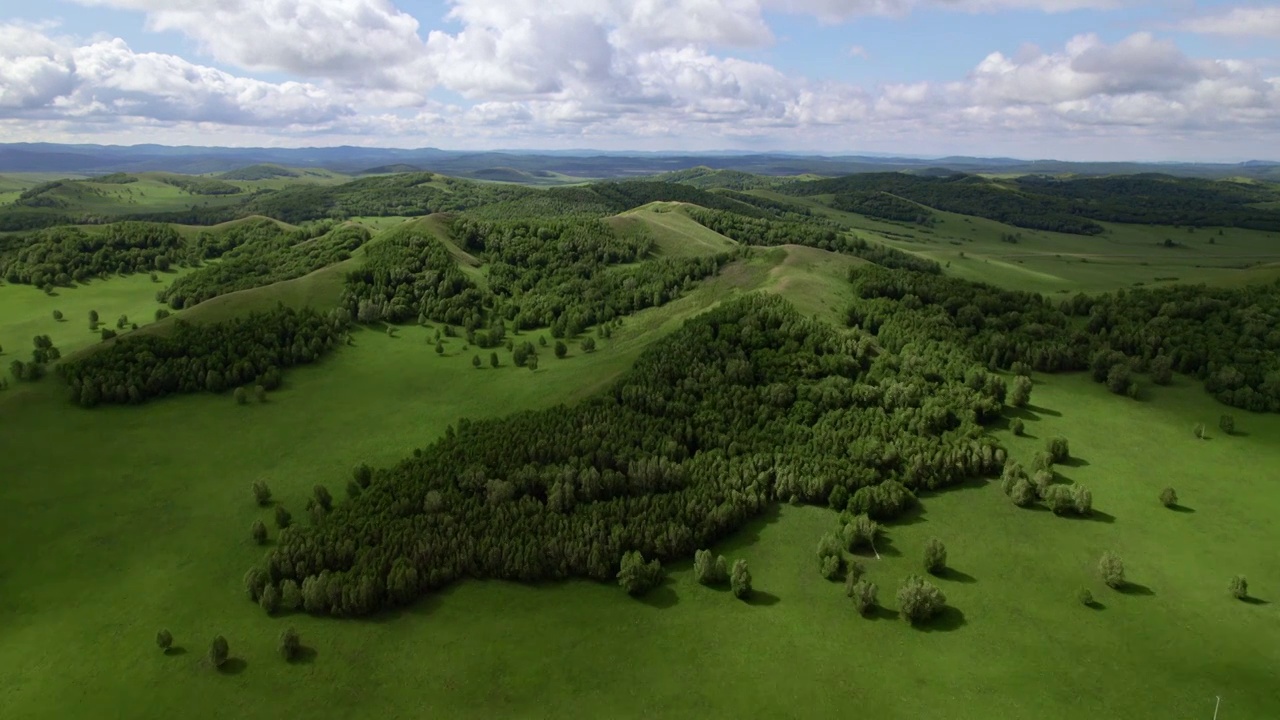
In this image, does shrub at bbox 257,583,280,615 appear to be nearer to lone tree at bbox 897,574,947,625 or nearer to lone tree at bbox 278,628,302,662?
lone tree at bbox 278,628,302,662

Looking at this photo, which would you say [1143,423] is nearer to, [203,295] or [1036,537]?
[1036,537]

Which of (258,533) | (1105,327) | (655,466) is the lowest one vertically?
(258,533)

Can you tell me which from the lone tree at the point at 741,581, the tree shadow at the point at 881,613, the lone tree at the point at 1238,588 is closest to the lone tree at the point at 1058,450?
the lone tree at the point at 1238,588

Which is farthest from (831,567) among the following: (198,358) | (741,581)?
(198,358)

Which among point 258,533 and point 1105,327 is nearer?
point 258,533

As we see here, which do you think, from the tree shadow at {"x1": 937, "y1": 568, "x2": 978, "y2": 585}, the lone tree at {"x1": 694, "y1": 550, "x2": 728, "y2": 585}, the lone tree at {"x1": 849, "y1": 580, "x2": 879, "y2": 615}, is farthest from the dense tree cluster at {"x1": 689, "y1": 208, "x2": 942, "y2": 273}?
the lone tree at {"x1": 849, "y1": 580, "x2": 879, "y2": 615}

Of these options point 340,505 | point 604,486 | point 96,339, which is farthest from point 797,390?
point 96,339

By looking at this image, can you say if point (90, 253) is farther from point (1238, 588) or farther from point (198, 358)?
point (1238, 588)
